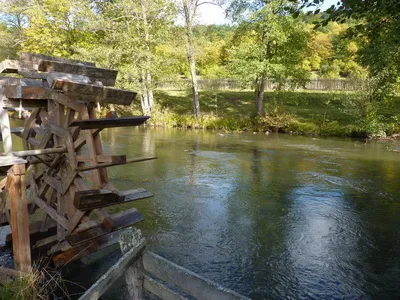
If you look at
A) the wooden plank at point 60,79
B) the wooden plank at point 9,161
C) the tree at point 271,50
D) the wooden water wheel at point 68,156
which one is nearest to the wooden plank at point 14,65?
the wooden water wheel at point 68,156

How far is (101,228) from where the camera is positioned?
619cm

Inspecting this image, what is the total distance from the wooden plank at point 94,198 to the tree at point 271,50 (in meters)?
18.8

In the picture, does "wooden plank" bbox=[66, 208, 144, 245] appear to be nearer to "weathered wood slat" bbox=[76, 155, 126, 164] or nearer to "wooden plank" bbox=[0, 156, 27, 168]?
"weathered wood slat" bbox=[76, 155, 126, 164]

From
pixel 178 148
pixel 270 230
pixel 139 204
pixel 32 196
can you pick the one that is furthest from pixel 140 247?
pixel 178 148

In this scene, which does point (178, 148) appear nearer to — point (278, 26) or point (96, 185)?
point (278, 26)

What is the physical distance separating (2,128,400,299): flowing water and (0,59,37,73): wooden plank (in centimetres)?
376

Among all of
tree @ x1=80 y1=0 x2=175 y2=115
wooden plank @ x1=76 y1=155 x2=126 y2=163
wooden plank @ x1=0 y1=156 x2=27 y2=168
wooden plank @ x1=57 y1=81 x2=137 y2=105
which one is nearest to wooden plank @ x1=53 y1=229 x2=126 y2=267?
wooden plank @ x1=76 y1=155 x2=126 y2=163

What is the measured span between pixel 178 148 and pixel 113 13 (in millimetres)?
14110

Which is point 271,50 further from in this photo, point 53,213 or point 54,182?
point 53,213

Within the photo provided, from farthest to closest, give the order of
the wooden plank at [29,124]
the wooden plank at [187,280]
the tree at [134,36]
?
the tree at [134,36], the wooden plank at [29,124], the wooden plank at [187,280]

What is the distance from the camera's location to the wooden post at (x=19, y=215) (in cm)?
530

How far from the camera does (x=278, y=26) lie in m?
22.5

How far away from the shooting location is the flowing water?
20.7 ft

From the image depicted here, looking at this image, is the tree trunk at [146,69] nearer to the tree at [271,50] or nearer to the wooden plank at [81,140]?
the tree at [271,50]
